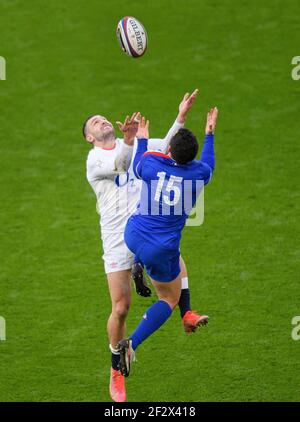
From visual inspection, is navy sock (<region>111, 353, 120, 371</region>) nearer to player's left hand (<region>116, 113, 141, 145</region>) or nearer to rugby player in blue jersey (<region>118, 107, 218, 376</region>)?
rugby player in blue jersey (<region>118, 107, 218, 376</region>)

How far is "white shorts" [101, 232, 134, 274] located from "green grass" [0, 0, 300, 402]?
1.40 metres

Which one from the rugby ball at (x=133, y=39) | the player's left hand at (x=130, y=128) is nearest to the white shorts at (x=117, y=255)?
the player's left hand at (x=130, y=128)

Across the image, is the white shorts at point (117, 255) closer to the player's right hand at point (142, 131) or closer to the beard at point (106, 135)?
the beard at point (106, 135)

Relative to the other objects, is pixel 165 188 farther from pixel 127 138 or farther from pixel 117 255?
pixel 117 255

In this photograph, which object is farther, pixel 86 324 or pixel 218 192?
pixel 218 192

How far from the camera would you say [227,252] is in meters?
13.2

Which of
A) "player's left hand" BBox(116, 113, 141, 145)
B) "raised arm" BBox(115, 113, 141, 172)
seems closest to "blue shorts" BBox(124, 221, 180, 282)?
"raised arm" BBox(115, 113, 141, 172)

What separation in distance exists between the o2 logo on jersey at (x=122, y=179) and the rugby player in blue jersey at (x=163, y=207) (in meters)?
0.54

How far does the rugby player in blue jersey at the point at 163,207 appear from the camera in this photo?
30.2ft

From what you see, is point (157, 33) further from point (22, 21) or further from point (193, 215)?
point (193, 215)

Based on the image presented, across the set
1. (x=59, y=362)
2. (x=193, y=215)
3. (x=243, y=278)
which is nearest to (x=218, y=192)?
(x=193, y=215)

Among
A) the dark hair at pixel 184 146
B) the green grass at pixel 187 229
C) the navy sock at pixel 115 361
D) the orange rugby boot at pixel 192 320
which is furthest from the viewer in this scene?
the green grass at pixel 187 229

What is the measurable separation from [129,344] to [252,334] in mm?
2420

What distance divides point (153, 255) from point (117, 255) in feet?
2.31
